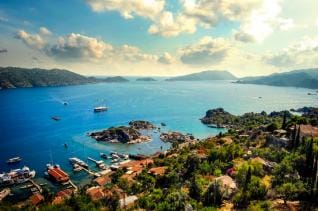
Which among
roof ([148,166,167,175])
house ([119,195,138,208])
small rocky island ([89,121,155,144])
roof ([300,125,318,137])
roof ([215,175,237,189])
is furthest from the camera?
small rocky island ([89,121,155,144])

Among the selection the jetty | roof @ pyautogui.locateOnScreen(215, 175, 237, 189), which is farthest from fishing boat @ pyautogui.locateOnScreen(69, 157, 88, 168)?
roof @ pyautogui.locateOnScreen(215, 175, 237, 189)

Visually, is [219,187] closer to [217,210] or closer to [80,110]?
[217,210]

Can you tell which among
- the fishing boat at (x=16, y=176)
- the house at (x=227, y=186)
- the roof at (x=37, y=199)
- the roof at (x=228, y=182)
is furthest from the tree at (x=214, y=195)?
the fishing boat at (x=16, y=176)

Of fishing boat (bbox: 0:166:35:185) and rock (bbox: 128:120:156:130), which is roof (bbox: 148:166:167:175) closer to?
fishing boat (bbox: 0:166:35:185)

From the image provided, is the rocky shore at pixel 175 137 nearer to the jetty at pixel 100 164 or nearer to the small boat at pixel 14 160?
the jetty at pixel 100 164

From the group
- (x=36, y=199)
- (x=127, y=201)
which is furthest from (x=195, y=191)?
(x=36, y=199)

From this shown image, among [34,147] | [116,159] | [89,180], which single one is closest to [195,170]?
[89,180]

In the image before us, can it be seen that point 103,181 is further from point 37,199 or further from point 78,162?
point 78,162
